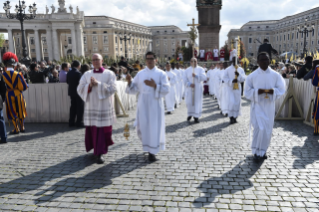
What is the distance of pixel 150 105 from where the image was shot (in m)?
5.76

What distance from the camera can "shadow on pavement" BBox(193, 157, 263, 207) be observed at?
4.20 metres

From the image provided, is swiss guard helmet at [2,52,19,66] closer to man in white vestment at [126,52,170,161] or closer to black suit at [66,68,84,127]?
black suit at [66,68,84,127]

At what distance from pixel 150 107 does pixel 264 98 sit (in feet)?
7.51

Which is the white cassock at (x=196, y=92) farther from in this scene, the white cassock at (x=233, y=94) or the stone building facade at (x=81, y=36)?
the stone building facade at (x=81, y=36)

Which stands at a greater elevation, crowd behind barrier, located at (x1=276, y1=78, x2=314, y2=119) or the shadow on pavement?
crowd behind barrier, located at (x1=276, y1=78, x2=314, y2=119)

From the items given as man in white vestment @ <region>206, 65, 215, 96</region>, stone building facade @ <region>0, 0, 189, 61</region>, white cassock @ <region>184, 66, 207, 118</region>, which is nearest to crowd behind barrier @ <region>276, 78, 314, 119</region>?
white cassock @ <region>184, 66, 207, 118</region>

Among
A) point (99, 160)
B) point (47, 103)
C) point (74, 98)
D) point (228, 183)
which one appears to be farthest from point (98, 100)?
point (47, 103)

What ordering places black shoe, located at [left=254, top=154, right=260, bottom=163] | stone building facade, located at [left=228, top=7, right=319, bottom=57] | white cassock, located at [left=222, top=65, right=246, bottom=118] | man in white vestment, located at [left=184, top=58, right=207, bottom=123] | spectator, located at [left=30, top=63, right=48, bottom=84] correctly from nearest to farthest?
1. black shoe, located at [left=254, top=154, right=260, bottom=163]
2. white cassock, located at [left=222, top=65, right=246, bottom=118]
3. man in white vestment, located at [left=184, top=58, right=207, bottom=123]
4. spectator, located at [left=30, top=63, right=48, bottom=84]
5. stone building facade, located at [left=228, top=7, right=319, bottom=57]

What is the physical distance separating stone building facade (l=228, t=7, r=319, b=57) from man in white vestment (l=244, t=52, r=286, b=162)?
76586 millimetres

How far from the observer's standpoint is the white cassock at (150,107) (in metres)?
5.75

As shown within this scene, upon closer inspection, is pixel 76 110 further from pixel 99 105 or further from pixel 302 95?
pixel 302 95

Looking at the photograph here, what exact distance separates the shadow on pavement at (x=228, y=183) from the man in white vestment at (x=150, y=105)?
1492 mm

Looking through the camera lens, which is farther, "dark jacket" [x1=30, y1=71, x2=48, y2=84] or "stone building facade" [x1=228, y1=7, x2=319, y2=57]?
"stone building facade" [x1=228, y1=7, x2=319, y2=57]

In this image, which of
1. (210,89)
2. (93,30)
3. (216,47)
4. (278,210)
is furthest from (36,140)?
(93,30)
